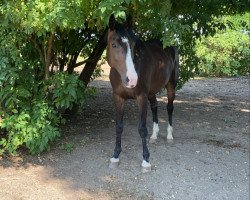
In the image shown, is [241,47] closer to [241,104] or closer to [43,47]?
[241,104]

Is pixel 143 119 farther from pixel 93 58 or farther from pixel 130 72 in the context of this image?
pixel 93 58

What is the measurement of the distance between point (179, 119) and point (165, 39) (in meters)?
4.01

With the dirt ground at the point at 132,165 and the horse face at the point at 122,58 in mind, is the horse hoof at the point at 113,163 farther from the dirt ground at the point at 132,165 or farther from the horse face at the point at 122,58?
the horse face at the point at 122,58

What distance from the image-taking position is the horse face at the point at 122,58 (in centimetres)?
489

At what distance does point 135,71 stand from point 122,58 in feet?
0.76

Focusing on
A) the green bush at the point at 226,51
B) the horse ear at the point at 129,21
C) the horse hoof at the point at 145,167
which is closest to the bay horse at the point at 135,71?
the horse hoof at the point at 145,167

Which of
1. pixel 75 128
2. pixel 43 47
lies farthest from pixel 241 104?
pixel 43 47

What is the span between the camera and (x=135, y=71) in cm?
496

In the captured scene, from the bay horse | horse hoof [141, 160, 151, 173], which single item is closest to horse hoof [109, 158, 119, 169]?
the bay horse

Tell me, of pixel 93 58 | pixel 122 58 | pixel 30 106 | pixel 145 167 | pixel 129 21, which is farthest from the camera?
pixel 93 58

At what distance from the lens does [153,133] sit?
6.77 meters

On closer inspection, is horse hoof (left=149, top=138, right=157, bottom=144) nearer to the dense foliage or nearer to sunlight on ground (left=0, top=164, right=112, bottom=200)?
the dense foliage

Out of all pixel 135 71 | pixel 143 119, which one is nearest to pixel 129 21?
pixel 135 71

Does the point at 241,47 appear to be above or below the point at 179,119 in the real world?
above
